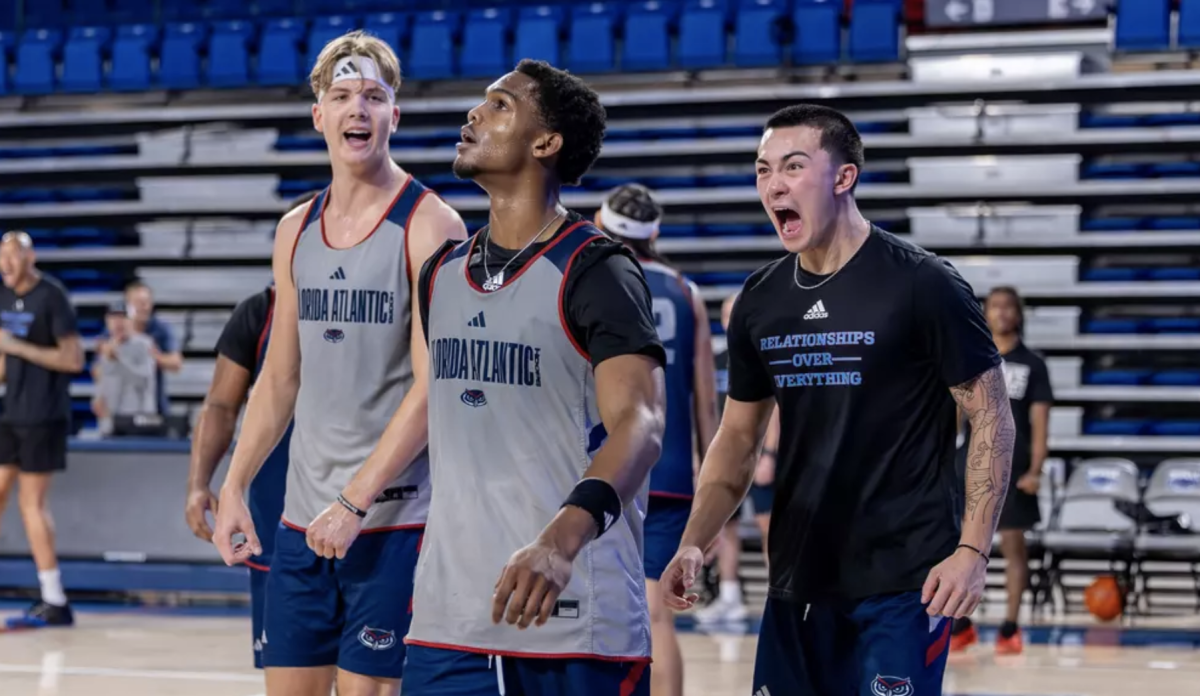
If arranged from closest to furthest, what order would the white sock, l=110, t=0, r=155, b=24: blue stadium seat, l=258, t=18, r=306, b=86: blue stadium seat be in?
the white sock, l=258, t=18, r=306, b=86: blue stadium seat, l=110, t=0, r=155, b=24: blue stadium seat

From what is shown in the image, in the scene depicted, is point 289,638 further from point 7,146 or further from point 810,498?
point 7,146

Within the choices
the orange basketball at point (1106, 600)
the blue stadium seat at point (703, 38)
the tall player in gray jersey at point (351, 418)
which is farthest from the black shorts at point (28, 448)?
the blue stadium seat at point (703, 38)

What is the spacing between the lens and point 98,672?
304 inches

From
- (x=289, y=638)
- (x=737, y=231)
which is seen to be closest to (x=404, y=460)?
(x=289, y=638)

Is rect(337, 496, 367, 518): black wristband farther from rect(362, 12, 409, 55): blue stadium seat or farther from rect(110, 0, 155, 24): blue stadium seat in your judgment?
rect(110, 0, 155, 24): blue stadium seat

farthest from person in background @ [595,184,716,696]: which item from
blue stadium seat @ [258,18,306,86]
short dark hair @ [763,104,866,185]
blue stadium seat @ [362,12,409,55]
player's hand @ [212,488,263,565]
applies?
blue stadium seat @ [258,18,306,86]

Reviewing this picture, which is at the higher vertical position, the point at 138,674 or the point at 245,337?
the point at 245,337

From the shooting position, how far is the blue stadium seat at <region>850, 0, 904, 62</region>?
1420 cm

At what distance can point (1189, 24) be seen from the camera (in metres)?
13.7

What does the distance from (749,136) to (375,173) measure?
1058cm

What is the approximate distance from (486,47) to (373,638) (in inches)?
463

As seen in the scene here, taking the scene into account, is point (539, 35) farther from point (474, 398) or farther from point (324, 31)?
point (474, 398)

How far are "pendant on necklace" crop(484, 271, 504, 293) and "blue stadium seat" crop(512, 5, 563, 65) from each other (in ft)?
39.1

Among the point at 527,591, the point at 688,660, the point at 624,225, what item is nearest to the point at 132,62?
the point at 688,660
